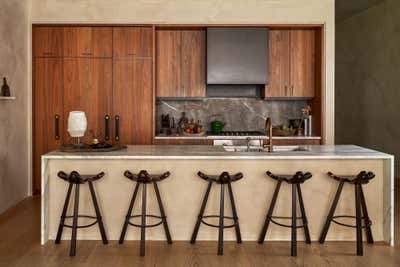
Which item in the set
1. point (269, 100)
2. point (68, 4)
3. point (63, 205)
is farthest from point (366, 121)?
point (63, 205)

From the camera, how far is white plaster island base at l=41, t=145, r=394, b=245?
4.40 meters

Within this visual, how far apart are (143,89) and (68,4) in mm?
1481

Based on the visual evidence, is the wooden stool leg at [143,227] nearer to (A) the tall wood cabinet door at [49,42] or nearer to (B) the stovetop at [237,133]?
(B) the stovetop at [237,133]

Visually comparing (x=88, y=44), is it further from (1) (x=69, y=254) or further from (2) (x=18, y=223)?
(1) (x=69, y=254)

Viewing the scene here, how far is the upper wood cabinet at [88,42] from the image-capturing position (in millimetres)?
6543

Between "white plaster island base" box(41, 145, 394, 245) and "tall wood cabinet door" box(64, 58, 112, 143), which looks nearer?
"white plaster island base" box(41, 145, 394, 245)

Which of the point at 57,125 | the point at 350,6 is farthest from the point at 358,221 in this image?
the point at 350,6

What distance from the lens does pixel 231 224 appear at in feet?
14.6

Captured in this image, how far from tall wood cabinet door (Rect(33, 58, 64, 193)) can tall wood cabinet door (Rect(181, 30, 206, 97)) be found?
1.67 metres

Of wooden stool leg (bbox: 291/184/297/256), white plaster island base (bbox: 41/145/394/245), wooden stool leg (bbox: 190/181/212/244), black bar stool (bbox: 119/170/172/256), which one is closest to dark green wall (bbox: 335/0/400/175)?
white plaster island base (bbox: 41/145/394/245)

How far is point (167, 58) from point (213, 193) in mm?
2903

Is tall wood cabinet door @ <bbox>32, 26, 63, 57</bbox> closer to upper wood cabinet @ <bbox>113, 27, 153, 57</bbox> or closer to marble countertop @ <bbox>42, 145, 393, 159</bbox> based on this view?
upper wood cabinet @ <bbox>113, 27, 153, 57</bbox>

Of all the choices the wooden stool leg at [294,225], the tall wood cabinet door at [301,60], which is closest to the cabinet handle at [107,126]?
the tall wood cabinet door at [301,60]

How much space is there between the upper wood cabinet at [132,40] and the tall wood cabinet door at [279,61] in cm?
167
